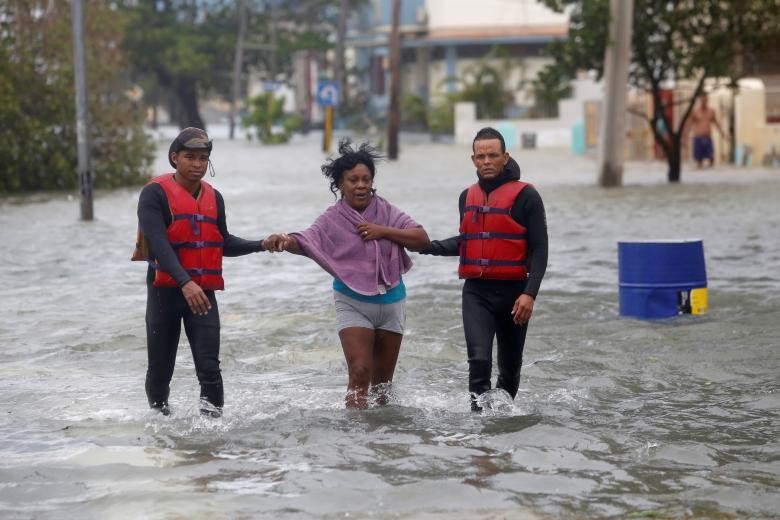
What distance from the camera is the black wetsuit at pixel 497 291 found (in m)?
8.44

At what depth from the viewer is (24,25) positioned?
33.2 meters

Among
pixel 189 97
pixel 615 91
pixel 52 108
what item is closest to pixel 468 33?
pixel 189 97

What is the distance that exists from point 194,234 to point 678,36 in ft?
80.4

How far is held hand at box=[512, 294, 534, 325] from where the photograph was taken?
27.2ft

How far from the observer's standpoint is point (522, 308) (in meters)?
8.30

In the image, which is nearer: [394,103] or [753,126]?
[753,126]

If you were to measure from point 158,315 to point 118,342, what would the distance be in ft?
13.5

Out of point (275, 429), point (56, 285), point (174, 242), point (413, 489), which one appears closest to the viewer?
point (413, 489)

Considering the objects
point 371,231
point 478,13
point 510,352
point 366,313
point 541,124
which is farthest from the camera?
point 478,13

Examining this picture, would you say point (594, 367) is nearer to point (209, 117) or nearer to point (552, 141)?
point (552, 141)

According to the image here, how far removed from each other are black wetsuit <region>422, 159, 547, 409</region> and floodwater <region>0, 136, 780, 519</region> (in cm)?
41

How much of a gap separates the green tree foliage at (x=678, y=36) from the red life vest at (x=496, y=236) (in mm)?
21974

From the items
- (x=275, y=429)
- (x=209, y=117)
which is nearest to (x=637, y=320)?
(x=275, y=429)

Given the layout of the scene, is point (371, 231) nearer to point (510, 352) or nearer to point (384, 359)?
point (384, 359)
